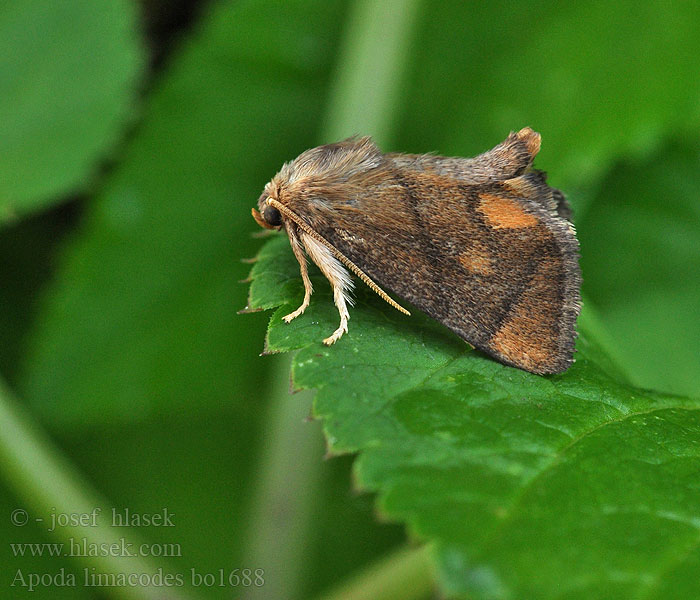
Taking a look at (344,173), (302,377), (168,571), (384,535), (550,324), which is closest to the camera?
(302,377)

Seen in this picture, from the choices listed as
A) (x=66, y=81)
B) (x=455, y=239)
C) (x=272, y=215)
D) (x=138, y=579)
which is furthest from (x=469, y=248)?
(x=66, y=81)

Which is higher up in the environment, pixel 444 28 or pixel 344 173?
pixel 444 28

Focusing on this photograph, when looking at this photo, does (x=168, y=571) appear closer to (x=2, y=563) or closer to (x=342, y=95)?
(x=2, y=563)

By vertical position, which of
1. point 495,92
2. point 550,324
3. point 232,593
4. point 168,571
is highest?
point 495,92

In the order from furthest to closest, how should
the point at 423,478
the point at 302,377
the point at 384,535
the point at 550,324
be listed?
the point at 384,535 < the point at 550,324 < the point at 302,377 < the point at 423,478

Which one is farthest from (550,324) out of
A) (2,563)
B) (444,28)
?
(2,563)

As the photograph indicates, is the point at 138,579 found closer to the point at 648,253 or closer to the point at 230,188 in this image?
the point at 230,188

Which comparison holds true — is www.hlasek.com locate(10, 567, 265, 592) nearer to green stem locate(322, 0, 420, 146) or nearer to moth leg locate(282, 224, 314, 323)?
moth leg locate(282, 224, 314, 323)

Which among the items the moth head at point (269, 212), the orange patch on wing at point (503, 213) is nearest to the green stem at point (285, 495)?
the moth head at point (269, 212)
